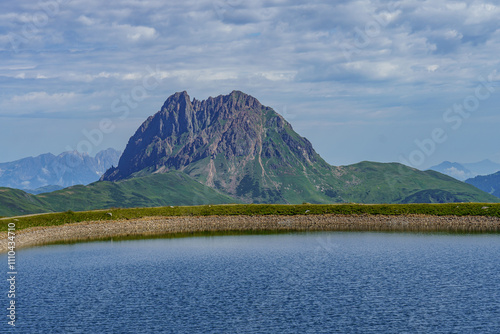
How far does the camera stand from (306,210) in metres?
171

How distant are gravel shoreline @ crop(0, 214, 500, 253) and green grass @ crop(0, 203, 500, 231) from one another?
245 cm

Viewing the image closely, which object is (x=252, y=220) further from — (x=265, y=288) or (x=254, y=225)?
(x=265, y=288)

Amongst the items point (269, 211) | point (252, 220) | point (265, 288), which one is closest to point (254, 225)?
point (252, 220)

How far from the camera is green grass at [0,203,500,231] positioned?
499 ft

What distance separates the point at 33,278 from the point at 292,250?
169ft

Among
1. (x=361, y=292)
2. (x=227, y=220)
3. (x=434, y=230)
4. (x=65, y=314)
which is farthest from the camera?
(x=227, y=220)

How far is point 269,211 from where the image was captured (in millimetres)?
172000

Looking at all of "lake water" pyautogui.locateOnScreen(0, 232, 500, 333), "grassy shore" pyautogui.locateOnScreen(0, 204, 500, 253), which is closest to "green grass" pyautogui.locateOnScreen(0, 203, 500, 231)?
"grassy shore" pyautogui.locateOnScreen(0, 204, 500, 253)

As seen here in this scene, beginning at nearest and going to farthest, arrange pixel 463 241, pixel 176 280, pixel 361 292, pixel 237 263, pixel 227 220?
1. pixel 361 292
2. pixel 176 280
3. pixel 237 263
4. pixel 463 241
5. pixel 227 220

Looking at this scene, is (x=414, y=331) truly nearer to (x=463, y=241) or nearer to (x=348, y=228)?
(x=463, y=241)

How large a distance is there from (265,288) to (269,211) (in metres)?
100

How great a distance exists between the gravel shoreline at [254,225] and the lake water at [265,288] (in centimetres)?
2582

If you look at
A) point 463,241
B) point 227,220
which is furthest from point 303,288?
point 227,220

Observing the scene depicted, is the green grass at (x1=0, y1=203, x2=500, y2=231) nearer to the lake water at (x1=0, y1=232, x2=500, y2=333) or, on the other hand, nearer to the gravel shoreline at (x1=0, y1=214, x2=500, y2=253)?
the gravel shoreline at (x1=0, y1=214, x2=500, y2=253)
